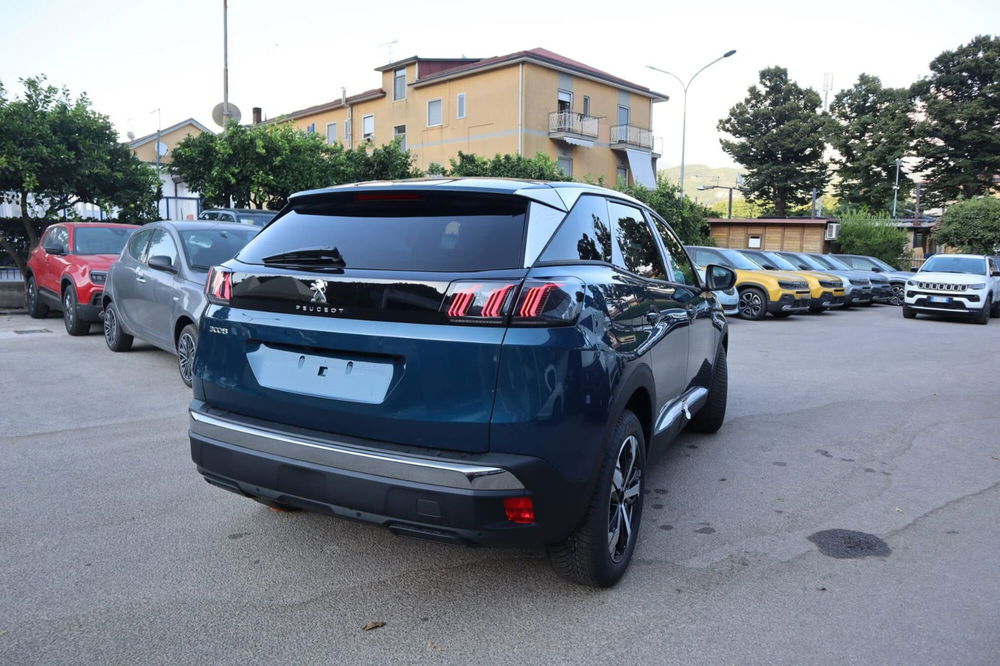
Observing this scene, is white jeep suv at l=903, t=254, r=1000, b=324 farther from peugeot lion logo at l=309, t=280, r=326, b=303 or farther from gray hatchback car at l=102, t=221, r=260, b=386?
peugeot lion logo at l=309, t=280, r=326, b=303

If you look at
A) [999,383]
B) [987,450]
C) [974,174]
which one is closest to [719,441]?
[987,450]

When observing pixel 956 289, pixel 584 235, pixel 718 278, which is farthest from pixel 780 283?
pixel 584 235

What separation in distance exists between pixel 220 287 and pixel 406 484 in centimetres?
135

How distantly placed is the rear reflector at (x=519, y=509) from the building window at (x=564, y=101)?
Result: 36182mm

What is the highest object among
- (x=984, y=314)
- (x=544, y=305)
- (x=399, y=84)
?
(x=399, y=84)

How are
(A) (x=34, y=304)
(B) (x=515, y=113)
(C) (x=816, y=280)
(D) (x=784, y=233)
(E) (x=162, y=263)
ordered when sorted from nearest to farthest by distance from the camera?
(E) (x=162, y=263) < (A) (x=34, y=304) < (C) (x=816, y=280) < (B) (x=515, y=113) < (D) (x=784, y=233)

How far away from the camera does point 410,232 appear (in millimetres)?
3033

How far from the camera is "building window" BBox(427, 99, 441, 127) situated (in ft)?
128

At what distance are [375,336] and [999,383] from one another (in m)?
8.58

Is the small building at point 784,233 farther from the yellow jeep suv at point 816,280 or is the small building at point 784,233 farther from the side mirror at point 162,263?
the side mirror at point 162,263

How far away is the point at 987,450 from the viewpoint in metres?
5.70

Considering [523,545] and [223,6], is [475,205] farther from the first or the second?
[223,6]

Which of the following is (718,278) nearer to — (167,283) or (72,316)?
(167,283)

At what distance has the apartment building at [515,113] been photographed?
35.5 metres
